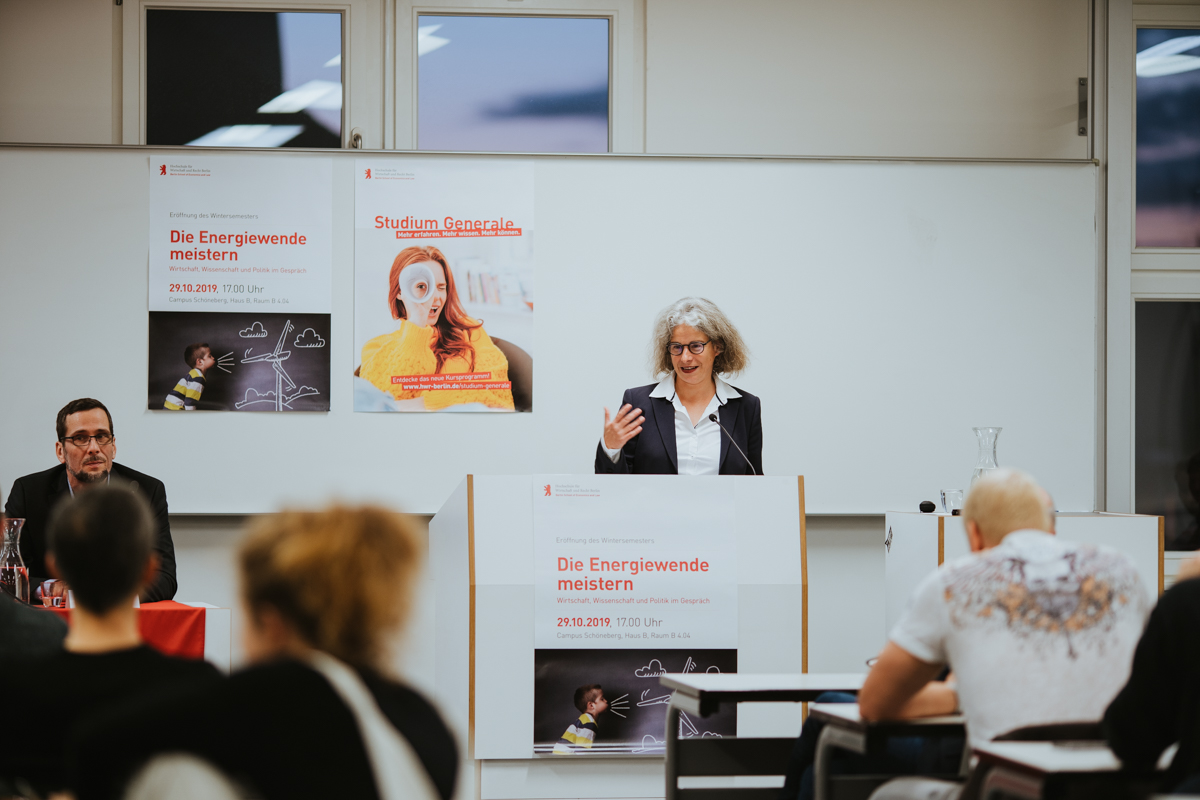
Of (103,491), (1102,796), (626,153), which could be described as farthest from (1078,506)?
(103,491)

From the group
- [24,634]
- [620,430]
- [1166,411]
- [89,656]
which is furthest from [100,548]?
[1166,411]

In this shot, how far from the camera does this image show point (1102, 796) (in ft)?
5.43

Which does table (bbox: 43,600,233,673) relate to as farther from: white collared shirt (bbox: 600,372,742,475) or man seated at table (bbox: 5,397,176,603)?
white collared shirt (bbox: 600,372,742,475)

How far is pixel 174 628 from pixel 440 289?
1.94m

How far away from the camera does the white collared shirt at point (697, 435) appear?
11.9 feet

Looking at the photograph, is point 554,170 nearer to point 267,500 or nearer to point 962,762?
point 267,500

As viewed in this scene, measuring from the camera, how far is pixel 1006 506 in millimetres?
2033

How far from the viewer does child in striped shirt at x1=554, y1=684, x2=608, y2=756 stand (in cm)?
306

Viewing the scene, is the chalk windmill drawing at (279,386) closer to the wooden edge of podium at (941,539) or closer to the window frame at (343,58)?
the window frame at (343,58)

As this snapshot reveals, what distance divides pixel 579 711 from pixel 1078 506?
266 centimetres

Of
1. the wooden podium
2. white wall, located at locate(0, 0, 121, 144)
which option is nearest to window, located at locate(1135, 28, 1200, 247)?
the wooden podium

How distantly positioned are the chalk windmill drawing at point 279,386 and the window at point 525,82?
1240mm

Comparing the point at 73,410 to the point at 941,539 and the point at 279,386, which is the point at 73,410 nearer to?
the point at 279,386

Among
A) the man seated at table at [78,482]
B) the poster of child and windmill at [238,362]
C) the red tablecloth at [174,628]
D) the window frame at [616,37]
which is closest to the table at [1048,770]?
the red tablecloth at [174,628]
